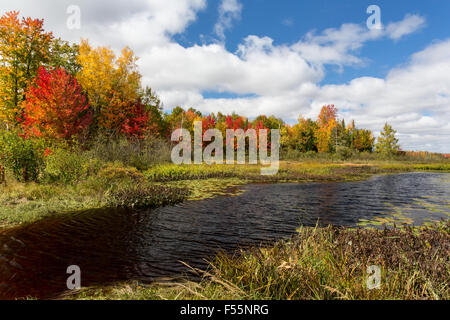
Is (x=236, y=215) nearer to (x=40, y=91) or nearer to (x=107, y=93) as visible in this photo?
(x=40, y=91)

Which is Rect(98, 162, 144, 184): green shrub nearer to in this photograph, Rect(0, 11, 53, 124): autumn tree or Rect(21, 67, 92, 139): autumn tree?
Rect(21, 67, 92, 139): autumn tree

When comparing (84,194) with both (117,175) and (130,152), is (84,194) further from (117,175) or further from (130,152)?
(130,152)

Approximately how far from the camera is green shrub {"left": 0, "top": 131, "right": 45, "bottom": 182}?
956 centimetres

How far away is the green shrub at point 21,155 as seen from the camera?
956cm

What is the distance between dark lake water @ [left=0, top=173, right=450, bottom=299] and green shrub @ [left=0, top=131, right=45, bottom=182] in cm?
427

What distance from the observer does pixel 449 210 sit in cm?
946

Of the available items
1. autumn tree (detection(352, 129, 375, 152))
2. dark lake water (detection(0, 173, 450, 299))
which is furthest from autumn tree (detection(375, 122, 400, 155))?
dark lake water (detection(0, 173, 450, 299))

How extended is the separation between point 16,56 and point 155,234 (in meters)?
23.1

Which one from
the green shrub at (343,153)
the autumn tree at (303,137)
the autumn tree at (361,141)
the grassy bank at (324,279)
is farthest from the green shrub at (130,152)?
the autumn tree at (361,141)

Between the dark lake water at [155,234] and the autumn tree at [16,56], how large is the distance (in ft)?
61.4

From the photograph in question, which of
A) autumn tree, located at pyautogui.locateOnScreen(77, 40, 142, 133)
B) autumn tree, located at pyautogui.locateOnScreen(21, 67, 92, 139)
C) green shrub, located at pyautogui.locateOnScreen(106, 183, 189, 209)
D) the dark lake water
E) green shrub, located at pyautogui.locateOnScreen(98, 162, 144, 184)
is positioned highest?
autumn tree, located at pyautogui.locateOnScreen(77, 40, 142, 133)

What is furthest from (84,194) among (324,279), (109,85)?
(109,85)

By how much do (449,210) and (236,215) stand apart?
27.8ft
